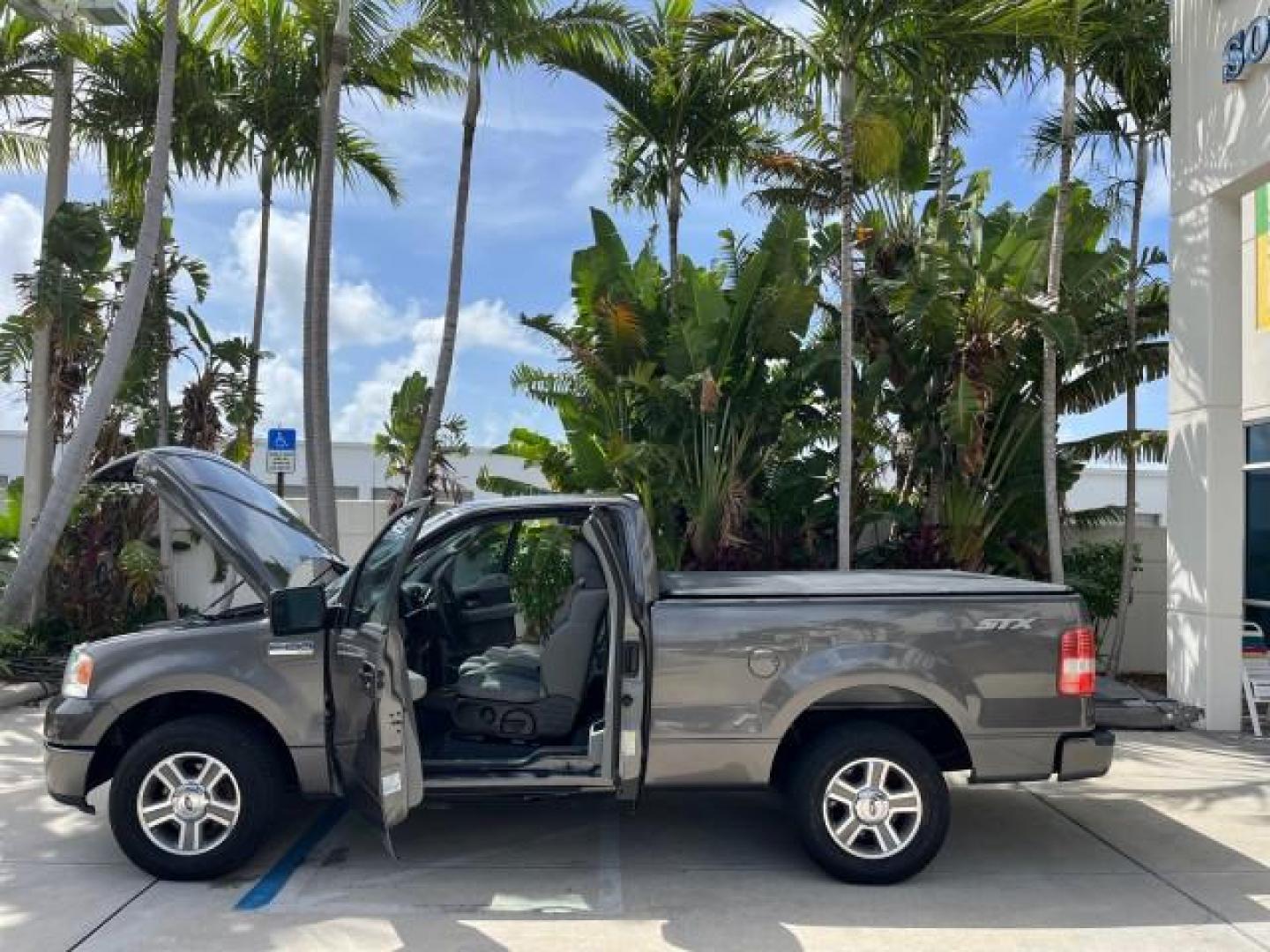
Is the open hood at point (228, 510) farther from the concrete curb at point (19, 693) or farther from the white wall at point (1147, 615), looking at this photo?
the white wall at point (1147, 615)

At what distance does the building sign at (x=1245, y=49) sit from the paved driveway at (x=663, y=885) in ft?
18.1

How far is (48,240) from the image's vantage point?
1204cm

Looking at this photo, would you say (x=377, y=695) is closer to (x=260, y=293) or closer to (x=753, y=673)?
(x=753, y=673)

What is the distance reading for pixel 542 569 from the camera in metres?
10.6

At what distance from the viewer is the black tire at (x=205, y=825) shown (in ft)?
17.4

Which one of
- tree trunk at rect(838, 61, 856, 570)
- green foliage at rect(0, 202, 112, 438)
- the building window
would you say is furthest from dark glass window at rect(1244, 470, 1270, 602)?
green foliage at rect(0, 202, 112, 438)

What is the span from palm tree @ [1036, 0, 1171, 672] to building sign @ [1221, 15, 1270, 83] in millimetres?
1788

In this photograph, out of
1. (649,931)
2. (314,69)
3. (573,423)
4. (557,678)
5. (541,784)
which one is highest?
(314,69)

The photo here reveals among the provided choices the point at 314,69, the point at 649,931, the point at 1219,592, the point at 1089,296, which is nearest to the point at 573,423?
the point at 314,69

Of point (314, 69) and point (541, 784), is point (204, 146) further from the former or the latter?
point (541, 784)

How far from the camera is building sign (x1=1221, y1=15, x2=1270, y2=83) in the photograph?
8.50m

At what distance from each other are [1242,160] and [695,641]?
21.5 ft

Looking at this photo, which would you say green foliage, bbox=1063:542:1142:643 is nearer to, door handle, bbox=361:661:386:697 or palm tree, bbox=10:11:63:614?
door handle, bbox=361:661:386:697

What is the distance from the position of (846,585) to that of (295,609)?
9.15ft
